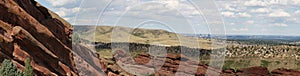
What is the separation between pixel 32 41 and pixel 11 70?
21.4 feet

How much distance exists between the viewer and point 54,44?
41.1 metres

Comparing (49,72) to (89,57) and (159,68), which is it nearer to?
(89,57)

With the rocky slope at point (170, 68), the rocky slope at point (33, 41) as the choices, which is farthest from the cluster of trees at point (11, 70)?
the rocky slope at point (170, 68)

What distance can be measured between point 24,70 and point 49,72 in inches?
150

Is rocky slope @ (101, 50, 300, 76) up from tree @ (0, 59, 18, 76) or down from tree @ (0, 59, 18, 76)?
up

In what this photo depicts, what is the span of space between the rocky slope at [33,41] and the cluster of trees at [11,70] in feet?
6.05

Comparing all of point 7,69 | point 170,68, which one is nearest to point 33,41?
point 7,69

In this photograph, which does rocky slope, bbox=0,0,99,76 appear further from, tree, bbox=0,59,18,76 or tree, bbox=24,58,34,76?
tree, bbox=24,58,34,76

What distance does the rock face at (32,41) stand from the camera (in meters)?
34.1

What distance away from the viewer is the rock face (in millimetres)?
34125

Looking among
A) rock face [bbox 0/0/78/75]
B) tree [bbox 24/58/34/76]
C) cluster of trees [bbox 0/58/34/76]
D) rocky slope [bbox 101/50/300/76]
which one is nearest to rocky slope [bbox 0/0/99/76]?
rock face [bbox 0/0/78/75]

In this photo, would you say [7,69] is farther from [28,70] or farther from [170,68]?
[170,68]

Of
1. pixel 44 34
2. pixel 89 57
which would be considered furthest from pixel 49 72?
pixel 89 57

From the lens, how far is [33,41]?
3625 centimetres
